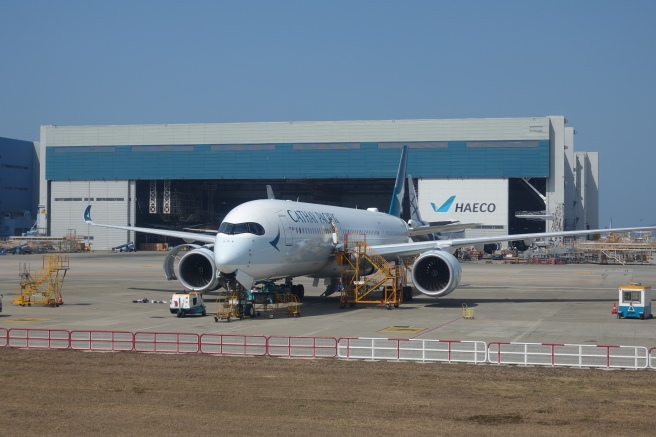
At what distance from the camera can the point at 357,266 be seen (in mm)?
39094

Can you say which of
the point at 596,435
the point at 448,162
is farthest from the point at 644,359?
the point at 448,162

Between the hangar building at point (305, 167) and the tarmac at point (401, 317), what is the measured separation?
4968cm

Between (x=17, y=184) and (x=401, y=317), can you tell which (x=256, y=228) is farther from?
(x=17, y=184)

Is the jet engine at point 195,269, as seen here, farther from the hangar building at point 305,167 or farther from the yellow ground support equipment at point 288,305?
the hangar building at point 305,167

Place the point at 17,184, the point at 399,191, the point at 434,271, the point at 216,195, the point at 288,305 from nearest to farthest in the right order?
1. the point at 288,305
2. the point at 434,271
3. the point at 399,191
4. the point at 216,195
5. the point at 17,184

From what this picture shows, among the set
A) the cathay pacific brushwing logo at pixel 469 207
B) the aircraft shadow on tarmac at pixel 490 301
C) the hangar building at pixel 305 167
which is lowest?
the aircraft shadow on tarmac at pixel 490 301

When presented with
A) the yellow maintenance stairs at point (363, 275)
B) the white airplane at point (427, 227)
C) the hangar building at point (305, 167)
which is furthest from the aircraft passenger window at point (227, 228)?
the hangar building at point (305, 167)

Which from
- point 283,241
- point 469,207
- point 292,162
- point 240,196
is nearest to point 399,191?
point 283,241

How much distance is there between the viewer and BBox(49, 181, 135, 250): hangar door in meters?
114

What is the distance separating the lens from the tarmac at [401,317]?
92.9 feet

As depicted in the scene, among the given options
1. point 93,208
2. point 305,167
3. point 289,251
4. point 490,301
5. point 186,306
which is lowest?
point 490,301

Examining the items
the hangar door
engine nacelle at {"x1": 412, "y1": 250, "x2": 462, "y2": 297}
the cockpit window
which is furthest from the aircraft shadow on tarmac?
the hangar door

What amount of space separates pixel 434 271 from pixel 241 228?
10.4 m

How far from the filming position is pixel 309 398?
685 inches
